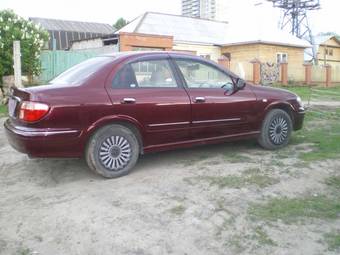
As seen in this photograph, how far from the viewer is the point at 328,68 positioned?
102 feet

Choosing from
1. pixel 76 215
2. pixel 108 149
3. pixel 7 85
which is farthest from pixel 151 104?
pixel 7 85

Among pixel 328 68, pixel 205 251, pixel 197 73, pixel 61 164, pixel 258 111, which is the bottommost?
pixel 205 251

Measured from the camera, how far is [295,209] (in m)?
4.36

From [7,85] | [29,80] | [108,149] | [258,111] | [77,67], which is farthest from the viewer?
[29,80]

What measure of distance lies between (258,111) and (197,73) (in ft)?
3.89

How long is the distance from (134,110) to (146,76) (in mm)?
562

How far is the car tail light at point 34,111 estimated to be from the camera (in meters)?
4.89

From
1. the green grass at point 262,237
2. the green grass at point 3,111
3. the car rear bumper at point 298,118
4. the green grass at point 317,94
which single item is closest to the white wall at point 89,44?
the green grass at point 317,94

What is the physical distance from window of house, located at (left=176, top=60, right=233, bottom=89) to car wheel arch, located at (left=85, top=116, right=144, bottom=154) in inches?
41.0

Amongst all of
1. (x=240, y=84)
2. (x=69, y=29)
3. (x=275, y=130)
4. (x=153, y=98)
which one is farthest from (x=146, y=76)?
(x=69, y=29)

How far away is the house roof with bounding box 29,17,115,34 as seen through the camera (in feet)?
147

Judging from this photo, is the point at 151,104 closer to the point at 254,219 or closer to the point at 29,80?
the point at 254,219

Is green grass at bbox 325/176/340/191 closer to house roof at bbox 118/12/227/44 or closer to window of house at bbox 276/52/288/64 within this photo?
house roof at bbox 118/12/227/44

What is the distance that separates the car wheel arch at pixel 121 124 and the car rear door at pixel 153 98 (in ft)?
0.17
